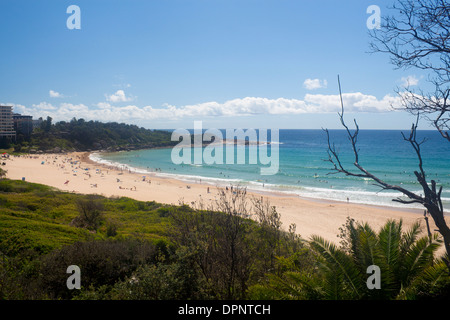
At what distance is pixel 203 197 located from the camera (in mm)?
29219

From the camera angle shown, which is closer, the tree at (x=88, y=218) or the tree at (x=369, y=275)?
the tree at (x=369, y=275)

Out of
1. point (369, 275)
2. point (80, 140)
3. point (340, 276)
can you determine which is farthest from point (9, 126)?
point (369, 275)

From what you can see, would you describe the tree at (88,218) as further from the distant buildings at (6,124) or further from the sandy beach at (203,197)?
the distant buildings at (6,124)

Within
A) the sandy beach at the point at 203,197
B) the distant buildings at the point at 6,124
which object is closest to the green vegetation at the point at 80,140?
the distant buildings at the point at 6,124

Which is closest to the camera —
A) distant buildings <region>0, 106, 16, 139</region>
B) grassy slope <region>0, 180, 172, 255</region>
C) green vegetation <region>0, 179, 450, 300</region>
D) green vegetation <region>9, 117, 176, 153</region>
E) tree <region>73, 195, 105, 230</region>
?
green vegetation <region>0, 179, 450, 300</region>

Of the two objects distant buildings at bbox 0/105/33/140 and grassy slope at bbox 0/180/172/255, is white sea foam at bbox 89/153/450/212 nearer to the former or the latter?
grassy slope at bbox 0/180/172/255

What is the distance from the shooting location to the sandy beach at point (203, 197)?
65.4 feet

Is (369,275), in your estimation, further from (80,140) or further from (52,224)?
(80,140)

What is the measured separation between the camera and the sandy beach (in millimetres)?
19938

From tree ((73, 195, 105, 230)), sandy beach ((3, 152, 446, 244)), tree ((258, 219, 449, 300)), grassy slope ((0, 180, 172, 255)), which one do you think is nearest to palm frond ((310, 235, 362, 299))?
tree ((258, 219, 449, 300))
